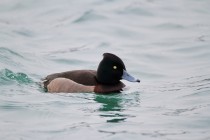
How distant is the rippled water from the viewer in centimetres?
1015

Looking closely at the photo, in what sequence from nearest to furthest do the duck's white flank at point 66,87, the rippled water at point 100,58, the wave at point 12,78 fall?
the rippled water at point 100,58, the duck's white flank at point 66,87, the wave at point 12,78

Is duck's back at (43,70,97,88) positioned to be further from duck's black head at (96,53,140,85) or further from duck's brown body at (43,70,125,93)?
duck's black head at (96,53,140,85)

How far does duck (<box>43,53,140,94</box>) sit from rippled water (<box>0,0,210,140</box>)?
7.0 inches

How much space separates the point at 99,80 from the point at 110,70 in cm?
25

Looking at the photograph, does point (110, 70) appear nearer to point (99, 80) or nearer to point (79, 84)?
point (99, 80)

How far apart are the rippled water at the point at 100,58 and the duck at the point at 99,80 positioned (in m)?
0.18

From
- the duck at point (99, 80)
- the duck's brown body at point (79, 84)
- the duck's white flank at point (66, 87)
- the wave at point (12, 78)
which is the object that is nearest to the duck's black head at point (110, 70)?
the duck at point (99, 80)

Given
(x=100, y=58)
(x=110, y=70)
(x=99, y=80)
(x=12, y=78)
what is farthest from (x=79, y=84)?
(x=100, y=58)

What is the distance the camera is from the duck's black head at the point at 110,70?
40.8 feet

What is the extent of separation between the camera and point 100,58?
15.7 meters

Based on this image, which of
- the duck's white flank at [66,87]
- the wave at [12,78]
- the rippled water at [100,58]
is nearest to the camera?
the rippled water at [100,58]

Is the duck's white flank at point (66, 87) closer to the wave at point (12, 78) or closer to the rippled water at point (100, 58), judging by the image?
the rippled water at point (100, 58)

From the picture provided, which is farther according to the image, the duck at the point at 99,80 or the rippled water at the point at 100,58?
the duck at the point at 99,80

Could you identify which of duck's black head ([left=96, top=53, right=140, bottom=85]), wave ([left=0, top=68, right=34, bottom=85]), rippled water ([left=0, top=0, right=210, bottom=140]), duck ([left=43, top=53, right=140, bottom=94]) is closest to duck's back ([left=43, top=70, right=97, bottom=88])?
duck ([left=43, top=53, right=140, bottom=94])
